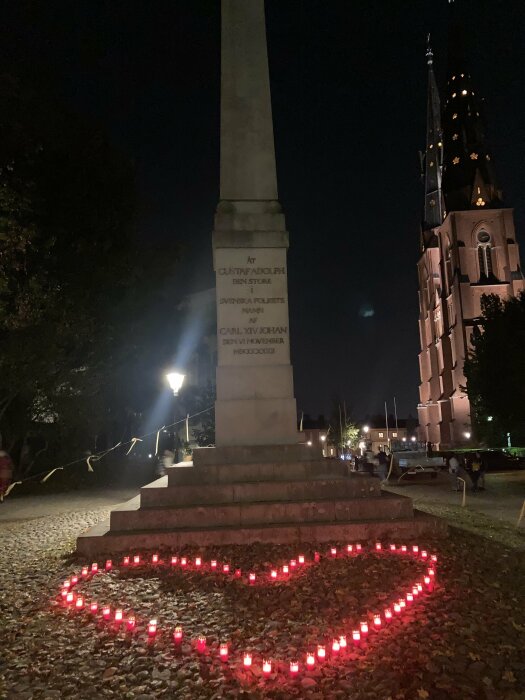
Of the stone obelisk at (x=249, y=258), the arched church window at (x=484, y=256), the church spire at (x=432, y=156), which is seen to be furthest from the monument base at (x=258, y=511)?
the church spire at (x=432, y=156)

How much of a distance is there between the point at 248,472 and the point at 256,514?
3.92 ft

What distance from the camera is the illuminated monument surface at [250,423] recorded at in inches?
283

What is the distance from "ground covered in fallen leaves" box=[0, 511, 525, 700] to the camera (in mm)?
3621

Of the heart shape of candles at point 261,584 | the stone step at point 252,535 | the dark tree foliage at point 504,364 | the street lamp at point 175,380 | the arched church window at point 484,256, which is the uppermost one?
the arched church window at point 484,256

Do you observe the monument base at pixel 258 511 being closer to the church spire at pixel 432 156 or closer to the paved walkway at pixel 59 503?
the paved walkway at pixel 59 503

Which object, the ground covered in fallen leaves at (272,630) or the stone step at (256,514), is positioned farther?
the stone step at (256,514)

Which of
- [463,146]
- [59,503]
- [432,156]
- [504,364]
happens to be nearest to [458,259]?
[463,146]

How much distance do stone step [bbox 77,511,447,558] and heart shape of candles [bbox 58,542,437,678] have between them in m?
0.28

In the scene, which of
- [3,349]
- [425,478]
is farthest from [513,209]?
[3,349]

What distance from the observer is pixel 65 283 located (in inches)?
667

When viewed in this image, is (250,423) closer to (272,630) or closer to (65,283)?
(272,630)

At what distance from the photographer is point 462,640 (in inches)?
166

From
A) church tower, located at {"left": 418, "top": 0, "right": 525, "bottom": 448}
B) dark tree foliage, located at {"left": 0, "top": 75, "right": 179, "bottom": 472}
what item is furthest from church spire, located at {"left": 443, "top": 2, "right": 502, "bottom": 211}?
dark tree foliage, located at {"left": 0, "top": 75, "right": 179, "bottom": 472}

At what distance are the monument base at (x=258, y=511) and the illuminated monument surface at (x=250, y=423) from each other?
0.01 metres
